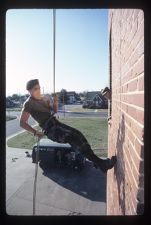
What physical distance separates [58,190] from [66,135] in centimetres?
768

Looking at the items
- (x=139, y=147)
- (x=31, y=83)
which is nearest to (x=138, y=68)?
(x=139, y=147)

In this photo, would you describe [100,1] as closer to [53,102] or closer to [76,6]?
[76,6]

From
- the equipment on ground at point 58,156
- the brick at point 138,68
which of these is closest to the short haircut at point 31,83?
the brick at point 138,68

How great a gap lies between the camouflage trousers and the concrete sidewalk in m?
4.82

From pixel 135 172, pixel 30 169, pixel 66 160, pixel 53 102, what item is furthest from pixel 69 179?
pixel 135 172

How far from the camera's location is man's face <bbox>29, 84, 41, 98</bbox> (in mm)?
2311

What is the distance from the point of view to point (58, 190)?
1055 cm

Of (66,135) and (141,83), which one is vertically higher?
(141,83)

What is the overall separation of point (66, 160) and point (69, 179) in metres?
1.04

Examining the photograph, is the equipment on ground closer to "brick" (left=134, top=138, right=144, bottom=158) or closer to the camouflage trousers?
the camouflage trousers

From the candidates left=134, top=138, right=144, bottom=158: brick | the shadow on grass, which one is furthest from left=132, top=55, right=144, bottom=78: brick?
the shadow on grass

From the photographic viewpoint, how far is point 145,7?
1282mm

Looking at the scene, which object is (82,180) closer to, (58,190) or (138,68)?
(58,190)

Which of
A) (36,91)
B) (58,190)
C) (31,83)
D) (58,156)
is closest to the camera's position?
(31,83)
